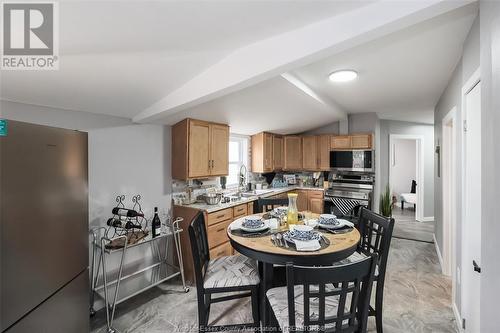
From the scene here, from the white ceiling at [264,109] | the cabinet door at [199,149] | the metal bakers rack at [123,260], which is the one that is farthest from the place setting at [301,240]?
the white ceiling at [264,109]

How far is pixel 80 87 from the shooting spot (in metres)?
1.75

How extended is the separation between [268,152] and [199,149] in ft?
6.38

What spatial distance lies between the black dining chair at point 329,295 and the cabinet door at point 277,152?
11.6ft

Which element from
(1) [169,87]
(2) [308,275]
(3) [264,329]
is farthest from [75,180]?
(3) [264,329]

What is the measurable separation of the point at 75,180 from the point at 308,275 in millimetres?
1609

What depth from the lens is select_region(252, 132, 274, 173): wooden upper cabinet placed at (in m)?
4.46

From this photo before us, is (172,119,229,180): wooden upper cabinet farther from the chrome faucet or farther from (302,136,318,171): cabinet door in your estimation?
(302,136,318,171): cabinet door

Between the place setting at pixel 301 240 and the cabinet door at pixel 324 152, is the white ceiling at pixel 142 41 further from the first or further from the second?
the cabinet door at pixel 324 152

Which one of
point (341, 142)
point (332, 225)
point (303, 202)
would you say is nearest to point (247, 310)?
point (332, 225)

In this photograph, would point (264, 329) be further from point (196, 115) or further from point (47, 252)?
point (196, 115)

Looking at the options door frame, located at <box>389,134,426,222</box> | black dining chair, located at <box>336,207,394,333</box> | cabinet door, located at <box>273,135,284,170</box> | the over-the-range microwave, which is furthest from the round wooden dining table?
door frame, located at <box>389,134,426,222</box>

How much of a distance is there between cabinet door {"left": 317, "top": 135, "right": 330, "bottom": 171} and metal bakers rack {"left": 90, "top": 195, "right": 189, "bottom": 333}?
3.34 metres

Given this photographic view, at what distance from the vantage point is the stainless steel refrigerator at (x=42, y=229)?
1.08 meters

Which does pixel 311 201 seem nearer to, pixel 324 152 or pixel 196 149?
pixel 324 152
